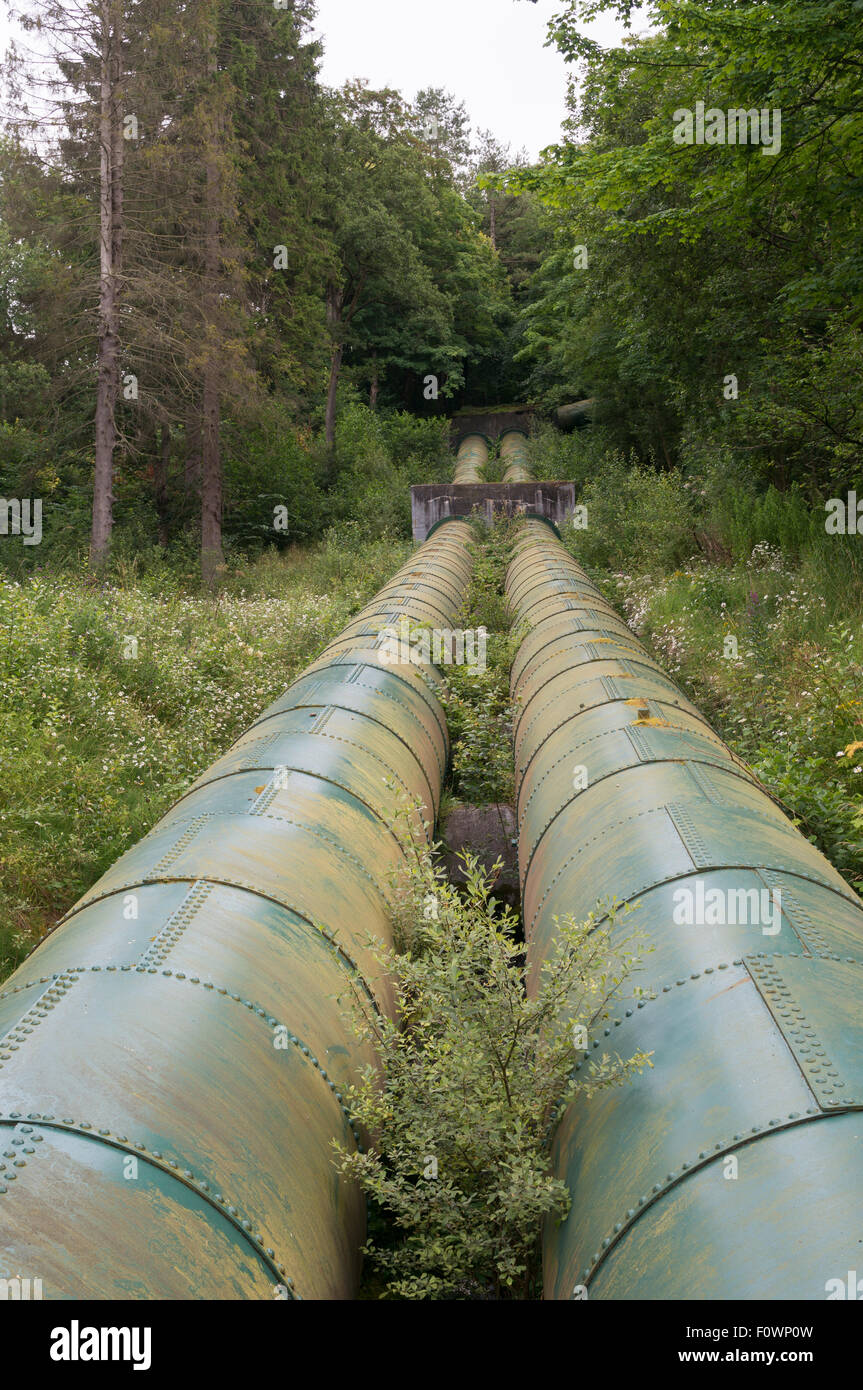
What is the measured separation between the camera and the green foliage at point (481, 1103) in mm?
2732

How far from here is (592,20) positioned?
1044 cm

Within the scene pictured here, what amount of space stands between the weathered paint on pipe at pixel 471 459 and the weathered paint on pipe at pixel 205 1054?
68.8 feet

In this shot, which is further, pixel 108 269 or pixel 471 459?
pixel 471 459

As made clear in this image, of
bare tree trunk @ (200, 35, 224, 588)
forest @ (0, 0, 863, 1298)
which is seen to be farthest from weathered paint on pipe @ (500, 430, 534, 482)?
bare tree trunk @ (200, 35, 224, 588)

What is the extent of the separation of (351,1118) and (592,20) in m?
12.1

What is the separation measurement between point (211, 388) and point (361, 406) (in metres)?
12.5

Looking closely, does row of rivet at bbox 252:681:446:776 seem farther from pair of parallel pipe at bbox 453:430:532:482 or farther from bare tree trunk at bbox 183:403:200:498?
pair of parallel pipe at bbox 453:430:532:482

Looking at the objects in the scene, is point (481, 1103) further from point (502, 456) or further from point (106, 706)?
point (502, 456)

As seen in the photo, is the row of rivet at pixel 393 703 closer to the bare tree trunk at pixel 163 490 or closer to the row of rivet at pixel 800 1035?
the row of rivet at pixel 800 1035

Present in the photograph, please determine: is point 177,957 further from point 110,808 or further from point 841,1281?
point 110,808

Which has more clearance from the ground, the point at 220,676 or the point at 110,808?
the point at 220,676

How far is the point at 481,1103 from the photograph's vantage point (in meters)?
2.80

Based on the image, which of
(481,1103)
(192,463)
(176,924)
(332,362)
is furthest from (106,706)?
(332,362)

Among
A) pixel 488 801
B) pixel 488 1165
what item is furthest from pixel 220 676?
pixel 488 1165
